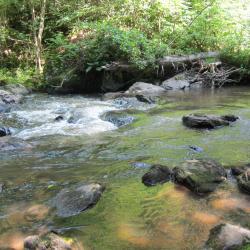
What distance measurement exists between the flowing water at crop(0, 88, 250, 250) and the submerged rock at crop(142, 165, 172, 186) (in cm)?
11

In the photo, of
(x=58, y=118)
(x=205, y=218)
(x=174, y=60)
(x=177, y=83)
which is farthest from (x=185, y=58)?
(x=205, y=218)

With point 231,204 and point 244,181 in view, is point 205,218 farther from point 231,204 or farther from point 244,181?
point 244,181

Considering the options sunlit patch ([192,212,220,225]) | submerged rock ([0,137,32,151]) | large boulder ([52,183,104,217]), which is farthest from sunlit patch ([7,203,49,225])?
submerged rock ([0,137,32,151])

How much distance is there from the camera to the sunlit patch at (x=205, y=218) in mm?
3646

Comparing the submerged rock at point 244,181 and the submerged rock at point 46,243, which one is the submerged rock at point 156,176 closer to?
the submerged rock at point 244,181

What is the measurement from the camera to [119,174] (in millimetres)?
4977

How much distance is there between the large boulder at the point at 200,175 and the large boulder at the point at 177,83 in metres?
9.53

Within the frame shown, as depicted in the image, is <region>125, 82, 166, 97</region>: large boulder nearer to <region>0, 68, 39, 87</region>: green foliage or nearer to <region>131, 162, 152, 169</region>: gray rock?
<region>0, 68, 39, 87</region>: green foliage

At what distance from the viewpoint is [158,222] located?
3.69 m

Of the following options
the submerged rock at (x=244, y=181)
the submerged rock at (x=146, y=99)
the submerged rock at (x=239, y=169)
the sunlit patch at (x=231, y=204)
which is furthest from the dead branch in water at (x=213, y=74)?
the sunlit patch at (x=231, y=204)

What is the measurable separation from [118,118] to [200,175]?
4502 mm

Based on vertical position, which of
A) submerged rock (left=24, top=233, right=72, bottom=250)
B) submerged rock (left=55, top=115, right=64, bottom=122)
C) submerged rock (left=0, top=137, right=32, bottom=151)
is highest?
submerged rock (left=24, top=233, right=72, bottom=250)

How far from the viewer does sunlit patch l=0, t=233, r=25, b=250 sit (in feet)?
11.0

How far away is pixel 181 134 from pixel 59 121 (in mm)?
3126
